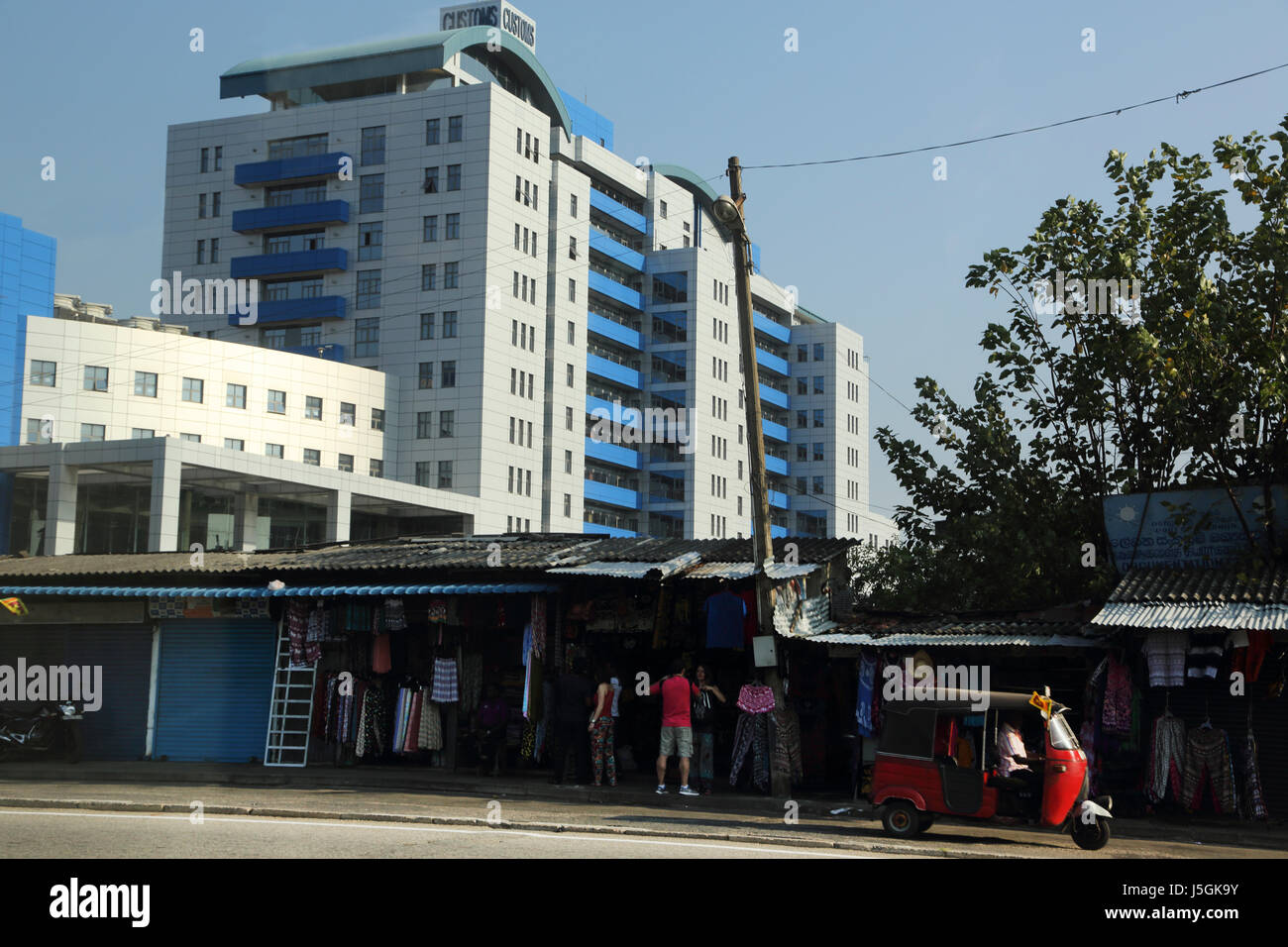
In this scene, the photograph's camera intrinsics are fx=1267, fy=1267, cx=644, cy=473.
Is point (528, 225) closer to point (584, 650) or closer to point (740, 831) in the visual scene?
point (584, 650)

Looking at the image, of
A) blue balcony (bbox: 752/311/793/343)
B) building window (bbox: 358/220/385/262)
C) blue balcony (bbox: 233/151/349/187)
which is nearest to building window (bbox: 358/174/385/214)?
building window (bbox: 358/220/385/262)

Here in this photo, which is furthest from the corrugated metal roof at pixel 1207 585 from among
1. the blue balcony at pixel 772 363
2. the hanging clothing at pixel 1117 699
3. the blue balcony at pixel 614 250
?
the blue balcony at pixel 772 363

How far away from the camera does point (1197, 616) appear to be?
55.6 feet

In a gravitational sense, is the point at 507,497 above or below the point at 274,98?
below

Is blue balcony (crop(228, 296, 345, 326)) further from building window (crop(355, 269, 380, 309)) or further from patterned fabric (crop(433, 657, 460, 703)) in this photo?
patterned fabric (crop(433, 657, 460, 703))

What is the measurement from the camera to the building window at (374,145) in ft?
268

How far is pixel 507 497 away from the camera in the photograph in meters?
79.8

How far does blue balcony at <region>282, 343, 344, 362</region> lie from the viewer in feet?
266

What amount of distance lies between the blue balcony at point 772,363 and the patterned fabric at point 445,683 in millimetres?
93573

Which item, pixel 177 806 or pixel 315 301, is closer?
pixel 177 806

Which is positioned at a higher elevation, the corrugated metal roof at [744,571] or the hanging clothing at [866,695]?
the corrugated metal roof at [744,571]

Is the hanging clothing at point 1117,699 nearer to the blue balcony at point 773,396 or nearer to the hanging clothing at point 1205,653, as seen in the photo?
the hanging clothing at point 1205,653
